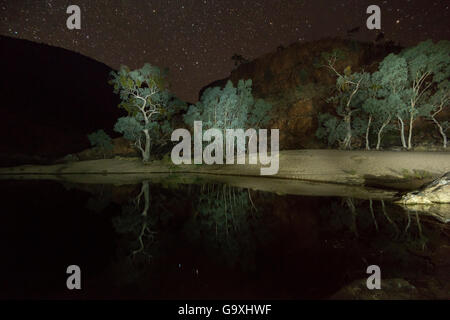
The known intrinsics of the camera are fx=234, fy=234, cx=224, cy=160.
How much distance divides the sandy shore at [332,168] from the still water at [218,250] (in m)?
8.41

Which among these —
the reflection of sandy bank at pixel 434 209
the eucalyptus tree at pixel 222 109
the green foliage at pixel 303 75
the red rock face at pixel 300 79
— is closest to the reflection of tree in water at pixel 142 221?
the reflection of sandy bank at pixel 434 209

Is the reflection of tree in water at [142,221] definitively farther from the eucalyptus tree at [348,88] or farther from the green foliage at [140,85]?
the eucalyptus tree at [348,88]

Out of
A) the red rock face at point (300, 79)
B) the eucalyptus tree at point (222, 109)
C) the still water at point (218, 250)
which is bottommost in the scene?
the still water at point (218, 250)

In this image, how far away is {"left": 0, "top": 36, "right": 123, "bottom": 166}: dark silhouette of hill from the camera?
73.5 metres

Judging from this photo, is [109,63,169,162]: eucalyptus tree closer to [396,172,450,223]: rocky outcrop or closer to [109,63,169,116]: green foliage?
[109,63,169,116]: green foliage

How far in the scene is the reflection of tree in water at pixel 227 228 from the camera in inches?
238

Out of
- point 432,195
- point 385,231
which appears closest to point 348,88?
point 432,195

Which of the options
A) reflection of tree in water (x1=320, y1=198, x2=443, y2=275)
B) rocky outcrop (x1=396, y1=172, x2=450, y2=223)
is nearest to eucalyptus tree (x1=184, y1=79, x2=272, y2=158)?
rocky outcrop (x1=396, y1=172, x2=450, y2=223)

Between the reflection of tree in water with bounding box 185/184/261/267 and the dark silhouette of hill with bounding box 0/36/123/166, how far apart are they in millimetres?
63255

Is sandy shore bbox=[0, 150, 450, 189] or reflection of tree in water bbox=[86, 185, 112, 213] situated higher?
sandy shore bbox=[0, 150, 450, 189]

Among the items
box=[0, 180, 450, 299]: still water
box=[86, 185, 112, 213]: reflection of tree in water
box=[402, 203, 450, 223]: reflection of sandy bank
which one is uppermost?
box=[402, 203, 450, 223]: reflection of sandy bank

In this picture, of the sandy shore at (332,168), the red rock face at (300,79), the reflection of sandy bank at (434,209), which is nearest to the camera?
the reflection of sandy bank at (434,209)

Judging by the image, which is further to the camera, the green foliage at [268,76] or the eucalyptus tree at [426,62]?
the green foliage at [268,76]
